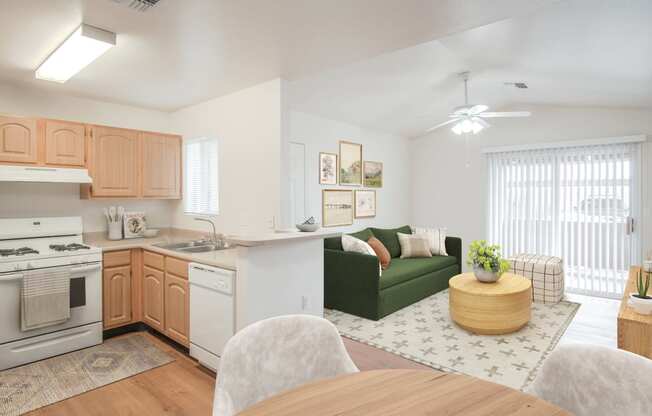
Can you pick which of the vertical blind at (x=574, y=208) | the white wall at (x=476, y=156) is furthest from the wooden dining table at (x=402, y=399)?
the vertical blind at (x=574, y=208)

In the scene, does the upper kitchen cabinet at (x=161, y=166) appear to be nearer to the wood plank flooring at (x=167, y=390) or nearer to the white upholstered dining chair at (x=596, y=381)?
the wood plank flooring at (x=167, y=390)

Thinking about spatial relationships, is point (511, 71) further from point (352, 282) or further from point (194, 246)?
point (194, 246)

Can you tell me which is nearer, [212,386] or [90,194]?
[212,386]

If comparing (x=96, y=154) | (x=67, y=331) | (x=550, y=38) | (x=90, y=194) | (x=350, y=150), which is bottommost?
(x=67, y=331)

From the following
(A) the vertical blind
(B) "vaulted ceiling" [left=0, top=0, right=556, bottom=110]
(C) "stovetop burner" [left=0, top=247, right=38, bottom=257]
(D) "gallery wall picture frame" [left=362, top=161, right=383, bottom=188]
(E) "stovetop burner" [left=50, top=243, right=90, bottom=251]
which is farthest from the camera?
(D) "gallery wall picture frame" [left=362, top=161, right=383, bottom=188]

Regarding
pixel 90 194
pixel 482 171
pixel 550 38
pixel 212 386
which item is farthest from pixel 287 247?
pixel 482 171

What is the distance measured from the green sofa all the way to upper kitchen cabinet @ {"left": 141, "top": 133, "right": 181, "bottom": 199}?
1.93 m

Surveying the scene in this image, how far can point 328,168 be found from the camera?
5.01 meters

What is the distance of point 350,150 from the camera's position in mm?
5363

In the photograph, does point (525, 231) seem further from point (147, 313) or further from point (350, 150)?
point (147, 313)

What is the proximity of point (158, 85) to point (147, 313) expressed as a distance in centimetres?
218

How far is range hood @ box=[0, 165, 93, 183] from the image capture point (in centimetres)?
303

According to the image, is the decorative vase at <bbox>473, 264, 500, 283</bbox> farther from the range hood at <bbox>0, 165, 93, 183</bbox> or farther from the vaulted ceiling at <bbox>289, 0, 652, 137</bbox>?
the range hood at <bbox>0, 165, 93, 183</bbox>

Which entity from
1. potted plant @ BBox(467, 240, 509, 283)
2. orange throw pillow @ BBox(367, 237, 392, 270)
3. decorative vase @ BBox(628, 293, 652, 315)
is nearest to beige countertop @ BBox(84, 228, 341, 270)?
orange throw pillow @ BBox(367, 237, 392, 270)
